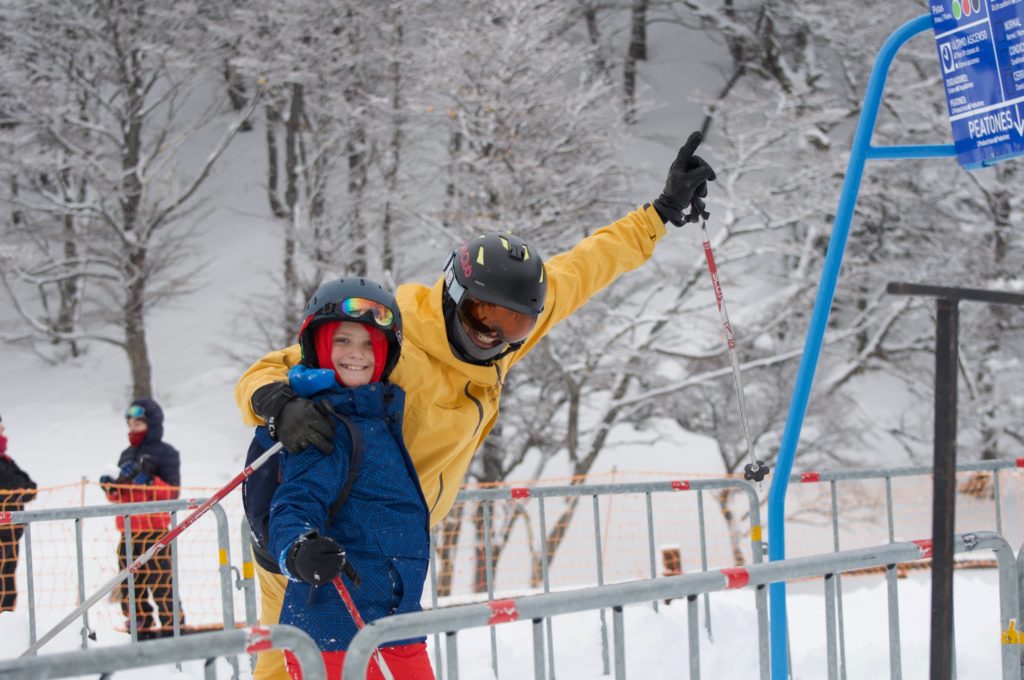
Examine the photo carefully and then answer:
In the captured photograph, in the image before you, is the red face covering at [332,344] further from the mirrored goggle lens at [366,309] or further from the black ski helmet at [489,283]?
the black ski helmet at [489,283]

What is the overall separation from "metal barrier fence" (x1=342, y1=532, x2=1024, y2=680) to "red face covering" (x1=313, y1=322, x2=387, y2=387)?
0.93m

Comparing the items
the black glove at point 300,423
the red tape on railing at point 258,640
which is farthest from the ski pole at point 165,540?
the red tape on railing at point 258,640

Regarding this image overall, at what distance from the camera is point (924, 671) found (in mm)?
5832

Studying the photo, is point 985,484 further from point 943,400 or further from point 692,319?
point 943,400

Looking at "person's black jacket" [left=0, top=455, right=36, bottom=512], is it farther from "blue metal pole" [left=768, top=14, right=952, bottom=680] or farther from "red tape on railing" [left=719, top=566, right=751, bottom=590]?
"red tape on railing" [left=719, top=566, right=751, bottom=590]

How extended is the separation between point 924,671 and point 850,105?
1528 centimetres

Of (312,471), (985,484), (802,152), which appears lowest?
(985,484)

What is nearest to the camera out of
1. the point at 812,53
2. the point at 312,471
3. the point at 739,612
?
the point at 312,471

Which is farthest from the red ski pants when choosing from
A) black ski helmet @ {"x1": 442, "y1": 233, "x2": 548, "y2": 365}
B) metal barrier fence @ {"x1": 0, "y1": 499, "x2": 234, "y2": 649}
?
metal barrier fence @ {"x1": 0, "y1": 499, "x2": 234, "y2": 649}

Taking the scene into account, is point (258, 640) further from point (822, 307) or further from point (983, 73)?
point (983, 73)

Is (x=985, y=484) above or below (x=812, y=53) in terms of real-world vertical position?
below

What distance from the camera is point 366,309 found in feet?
10.2

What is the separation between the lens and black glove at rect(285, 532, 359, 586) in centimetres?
261

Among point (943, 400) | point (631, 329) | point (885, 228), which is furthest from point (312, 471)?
point (885, 228)
